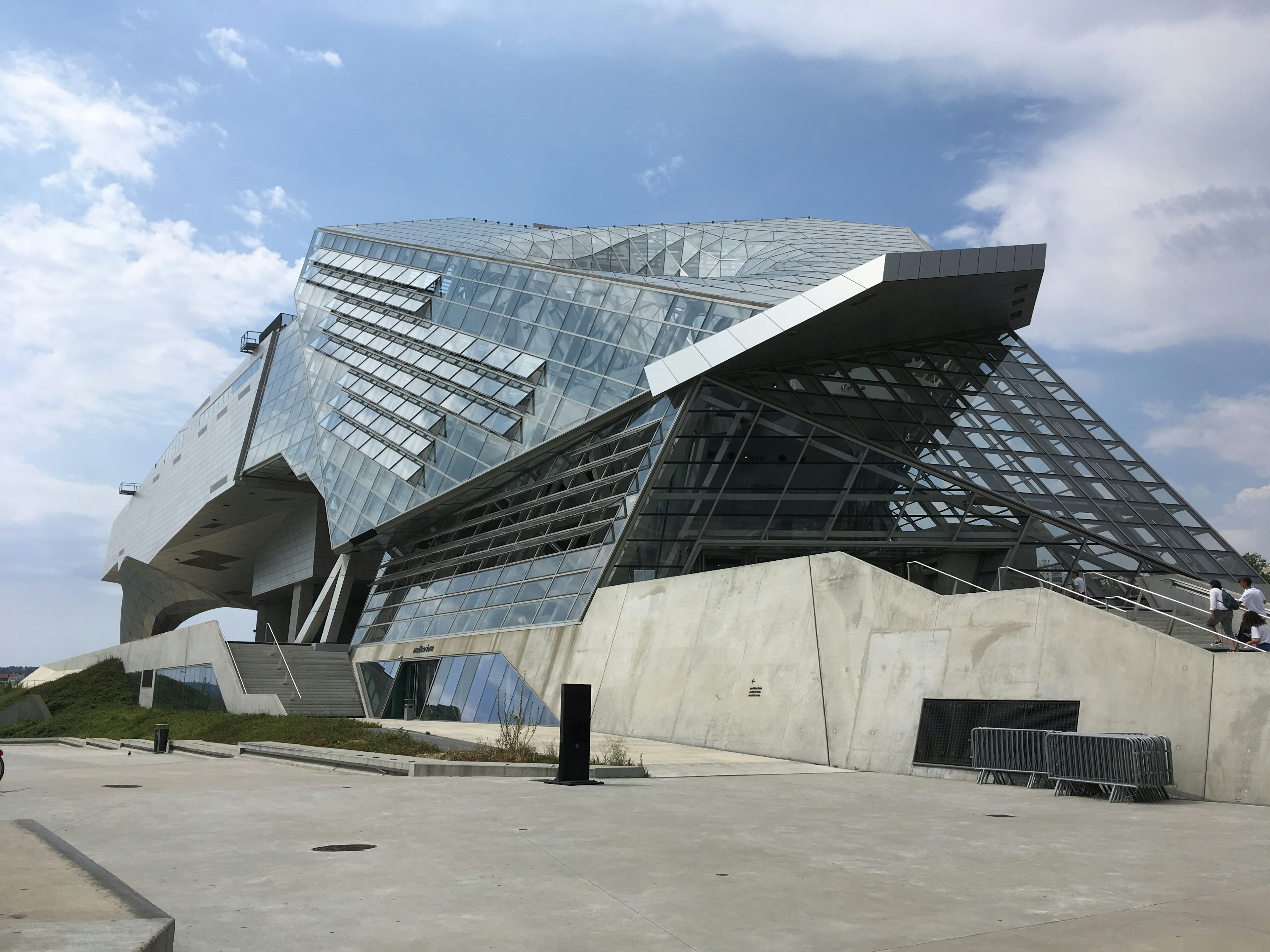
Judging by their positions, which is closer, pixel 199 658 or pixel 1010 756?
pixel 1010 756

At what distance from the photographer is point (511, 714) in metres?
25.3

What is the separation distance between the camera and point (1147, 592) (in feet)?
57.6

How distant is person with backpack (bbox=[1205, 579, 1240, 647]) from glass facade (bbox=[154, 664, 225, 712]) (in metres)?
33.5

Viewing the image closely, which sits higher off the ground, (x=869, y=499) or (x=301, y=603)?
(x=869, y=499)

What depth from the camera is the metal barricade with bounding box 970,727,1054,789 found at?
14.1 metres

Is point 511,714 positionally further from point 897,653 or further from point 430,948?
point 430,948

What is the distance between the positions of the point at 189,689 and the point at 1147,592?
3807cm

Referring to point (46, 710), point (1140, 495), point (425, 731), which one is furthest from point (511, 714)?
point (46, 710)

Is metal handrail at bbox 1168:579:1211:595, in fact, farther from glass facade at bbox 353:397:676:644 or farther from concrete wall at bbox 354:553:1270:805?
glass facade at bbox 353:397:676:644

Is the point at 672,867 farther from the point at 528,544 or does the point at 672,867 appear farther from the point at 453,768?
the point at 528,544

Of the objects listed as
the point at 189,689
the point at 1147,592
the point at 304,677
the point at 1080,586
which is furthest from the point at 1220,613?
the point at 189,689

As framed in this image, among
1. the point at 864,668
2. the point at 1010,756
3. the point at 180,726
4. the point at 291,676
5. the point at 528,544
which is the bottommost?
the point at 180,726

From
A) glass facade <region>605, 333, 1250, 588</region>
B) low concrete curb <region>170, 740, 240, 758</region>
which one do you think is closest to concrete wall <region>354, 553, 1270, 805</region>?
glass facade <region>605, 333, 1250, 588</region>

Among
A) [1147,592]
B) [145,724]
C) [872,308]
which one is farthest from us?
[145,724]
